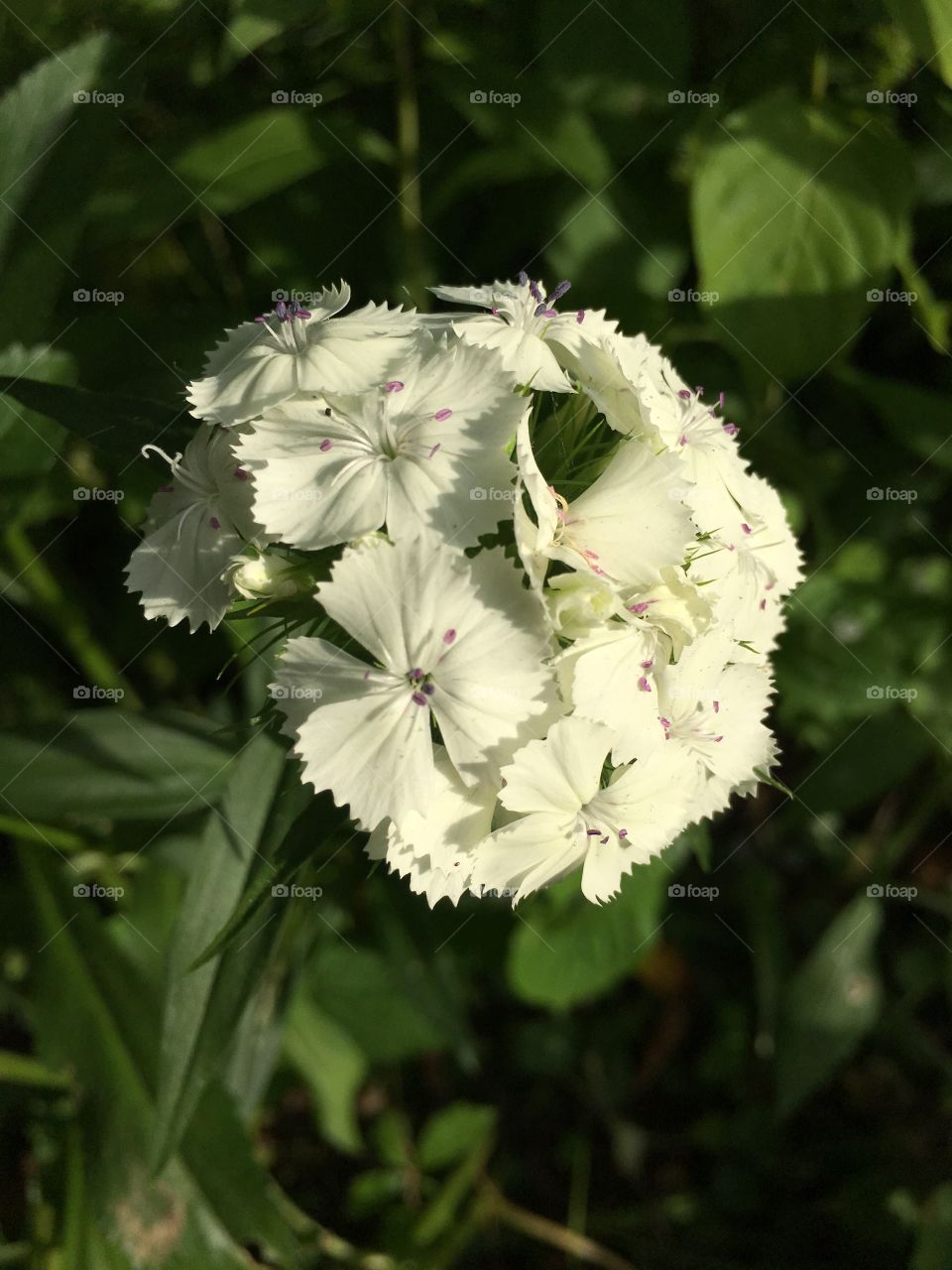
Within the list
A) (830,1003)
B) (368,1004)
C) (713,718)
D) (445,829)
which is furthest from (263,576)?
(830,1003)

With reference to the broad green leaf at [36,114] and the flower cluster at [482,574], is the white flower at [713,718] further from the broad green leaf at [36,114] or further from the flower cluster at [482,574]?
the broad green leaf at [36,114]

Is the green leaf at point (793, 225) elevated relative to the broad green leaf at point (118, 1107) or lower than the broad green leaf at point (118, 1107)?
elevated

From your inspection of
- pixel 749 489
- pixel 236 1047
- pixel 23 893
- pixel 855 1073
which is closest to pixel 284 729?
pixel 749 489

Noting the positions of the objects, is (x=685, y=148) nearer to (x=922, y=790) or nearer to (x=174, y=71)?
(x=174, y=71)

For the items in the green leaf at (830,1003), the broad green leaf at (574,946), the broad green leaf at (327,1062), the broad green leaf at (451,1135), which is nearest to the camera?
the broad green leaf at (574,946)

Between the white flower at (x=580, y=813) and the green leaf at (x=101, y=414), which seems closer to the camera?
the white flower at (x=580, y=813)

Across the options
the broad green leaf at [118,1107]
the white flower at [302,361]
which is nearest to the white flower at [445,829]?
the white flower at [302,361]

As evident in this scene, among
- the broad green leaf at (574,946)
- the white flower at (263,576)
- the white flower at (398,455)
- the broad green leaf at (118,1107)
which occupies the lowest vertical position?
the broad green leaf at (118,1107)
